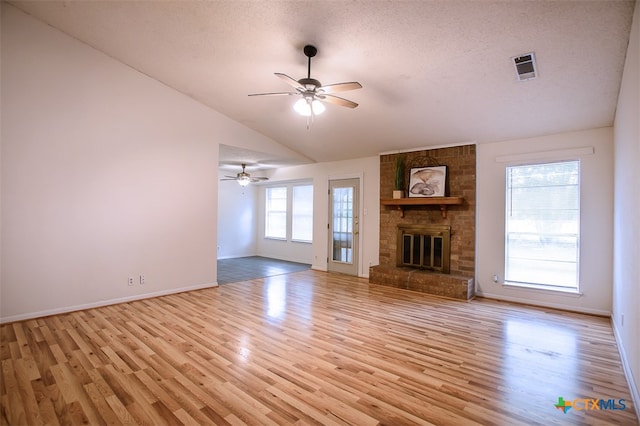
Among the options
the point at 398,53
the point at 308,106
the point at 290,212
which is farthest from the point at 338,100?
the point at 290,212

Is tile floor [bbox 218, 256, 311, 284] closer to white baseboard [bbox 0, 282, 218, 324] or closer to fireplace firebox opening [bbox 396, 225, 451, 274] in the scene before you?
white baseboard [bbox 0, 282, 218, 324]

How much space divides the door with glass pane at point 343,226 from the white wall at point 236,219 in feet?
11.6

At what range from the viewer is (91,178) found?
4.22 m

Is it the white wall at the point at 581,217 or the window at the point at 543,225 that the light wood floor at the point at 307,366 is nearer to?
the white wall at the point at 581,217

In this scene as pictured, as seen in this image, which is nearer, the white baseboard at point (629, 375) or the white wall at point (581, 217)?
the white baseboard at point (629, 375)

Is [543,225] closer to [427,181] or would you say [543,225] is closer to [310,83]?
[427,181]

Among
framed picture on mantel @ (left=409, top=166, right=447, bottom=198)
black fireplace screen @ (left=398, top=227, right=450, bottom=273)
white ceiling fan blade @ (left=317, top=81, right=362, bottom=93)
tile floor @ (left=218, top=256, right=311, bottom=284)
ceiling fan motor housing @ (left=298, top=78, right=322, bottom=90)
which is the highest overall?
ceiling fan motor housing @ (left=298, top=78, right=322, bottom=90)

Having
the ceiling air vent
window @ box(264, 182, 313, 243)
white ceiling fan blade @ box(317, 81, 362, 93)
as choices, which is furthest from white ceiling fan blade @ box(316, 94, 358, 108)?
window @ box(264, 182, 313, 243)

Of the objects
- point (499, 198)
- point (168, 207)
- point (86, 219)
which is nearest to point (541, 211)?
point (499, 198)

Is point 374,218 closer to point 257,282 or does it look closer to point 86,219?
point 257,282

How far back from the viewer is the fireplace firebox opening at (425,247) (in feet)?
17.9

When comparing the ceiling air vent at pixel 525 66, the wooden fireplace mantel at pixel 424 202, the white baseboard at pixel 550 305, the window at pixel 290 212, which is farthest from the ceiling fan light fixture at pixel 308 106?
the window at pixel 290 212

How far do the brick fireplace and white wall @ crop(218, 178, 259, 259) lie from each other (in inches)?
191

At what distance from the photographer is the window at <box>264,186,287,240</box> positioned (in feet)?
30.6
